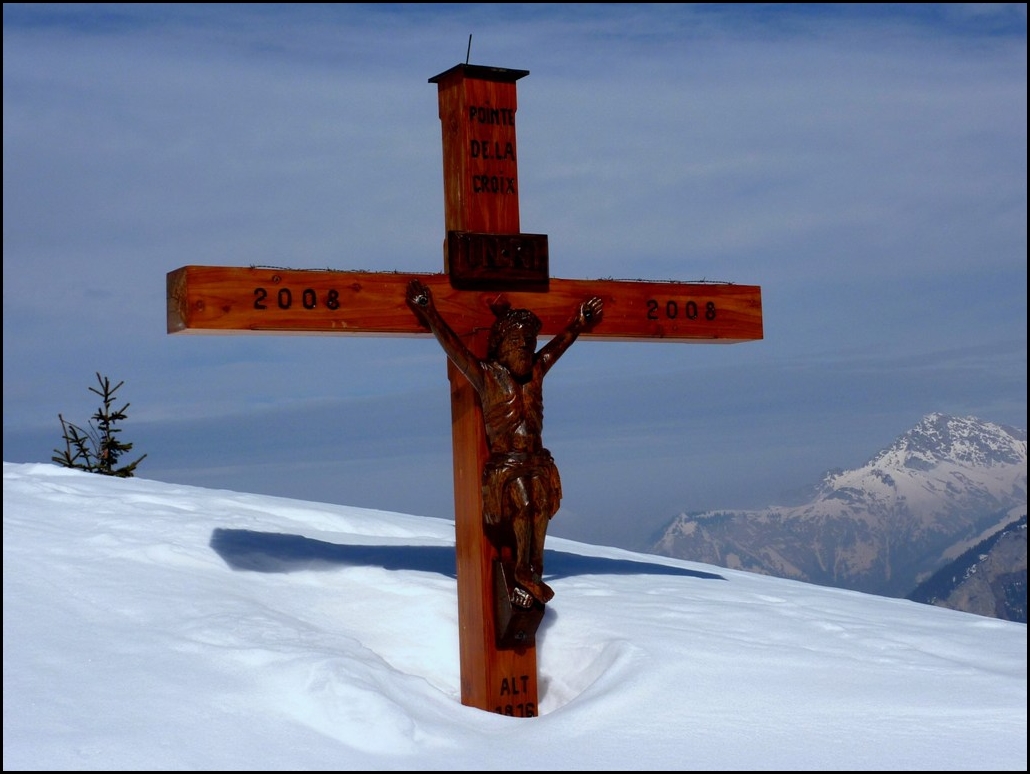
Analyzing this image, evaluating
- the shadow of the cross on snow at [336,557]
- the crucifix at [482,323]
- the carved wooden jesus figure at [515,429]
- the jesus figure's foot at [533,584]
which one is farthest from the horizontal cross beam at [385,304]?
the shadow of the cross on snow at [336,557]

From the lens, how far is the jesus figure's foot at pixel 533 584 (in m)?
6.46

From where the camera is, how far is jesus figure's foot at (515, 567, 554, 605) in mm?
6465

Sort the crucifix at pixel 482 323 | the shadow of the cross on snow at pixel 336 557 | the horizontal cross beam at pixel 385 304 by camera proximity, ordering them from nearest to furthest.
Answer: the horizontal cross beam at pixel 385 304
the crucifix at pixel 482 323
the shadow of the cross on snow at pixel 336 557

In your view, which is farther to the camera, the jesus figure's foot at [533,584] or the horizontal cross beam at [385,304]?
the jesus figure's foot at [533,584]

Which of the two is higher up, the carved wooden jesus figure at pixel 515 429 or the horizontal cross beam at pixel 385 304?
the horizontal cross beam at pixel 385 304

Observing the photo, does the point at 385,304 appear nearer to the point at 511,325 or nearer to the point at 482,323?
the point at 482,323

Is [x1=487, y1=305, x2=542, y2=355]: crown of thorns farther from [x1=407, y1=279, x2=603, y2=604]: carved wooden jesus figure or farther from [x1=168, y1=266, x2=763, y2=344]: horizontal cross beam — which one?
[x1=168, y1=266, x2=763, y2=344]: horizontal cross beam

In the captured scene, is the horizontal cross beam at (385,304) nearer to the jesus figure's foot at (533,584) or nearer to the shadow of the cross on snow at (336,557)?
the jesus figure's foot at (533,584)

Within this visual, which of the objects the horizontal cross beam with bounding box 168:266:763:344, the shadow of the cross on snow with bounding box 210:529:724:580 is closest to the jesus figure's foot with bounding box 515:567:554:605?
the shadow of the cross on snow with bounding box 210:529:724:580

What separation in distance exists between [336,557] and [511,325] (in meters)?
2.02

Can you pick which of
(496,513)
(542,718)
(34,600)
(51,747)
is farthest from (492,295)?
(51,747)

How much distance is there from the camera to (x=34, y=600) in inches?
249

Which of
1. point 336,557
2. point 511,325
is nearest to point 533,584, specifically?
point 511,325

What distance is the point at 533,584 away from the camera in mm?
6473
